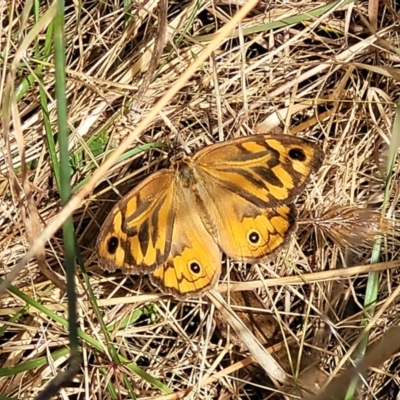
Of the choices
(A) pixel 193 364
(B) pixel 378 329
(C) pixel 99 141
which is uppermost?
(C) pixel 99 141

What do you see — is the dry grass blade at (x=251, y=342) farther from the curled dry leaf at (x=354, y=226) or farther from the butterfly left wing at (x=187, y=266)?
the curled dry leaf at (x=354, y=226)

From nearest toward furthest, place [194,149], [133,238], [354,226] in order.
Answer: [133,238]
[354,226]
[194,149]

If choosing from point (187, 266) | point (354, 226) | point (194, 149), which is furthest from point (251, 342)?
point (194, 149)


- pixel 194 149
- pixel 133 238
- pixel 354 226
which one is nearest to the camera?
pixel 133 238

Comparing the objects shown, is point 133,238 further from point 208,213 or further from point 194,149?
point 194,149

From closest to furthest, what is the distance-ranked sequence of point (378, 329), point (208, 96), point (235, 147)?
point (235, 147), point (378, 329), point (208, 96)

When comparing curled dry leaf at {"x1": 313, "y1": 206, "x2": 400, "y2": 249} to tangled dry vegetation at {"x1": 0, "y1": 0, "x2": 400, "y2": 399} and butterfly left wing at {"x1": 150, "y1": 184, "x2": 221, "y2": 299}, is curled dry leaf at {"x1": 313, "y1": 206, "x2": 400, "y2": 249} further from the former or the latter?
butterfly left wing at {"x1": 150, "y1": 184, "x2": 221, "y2": 299}

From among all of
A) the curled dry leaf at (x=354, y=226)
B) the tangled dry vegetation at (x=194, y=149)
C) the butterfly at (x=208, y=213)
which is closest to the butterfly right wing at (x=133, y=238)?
the butterfly at (x=208, y=213)

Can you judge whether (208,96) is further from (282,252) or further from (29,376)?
(29,376)

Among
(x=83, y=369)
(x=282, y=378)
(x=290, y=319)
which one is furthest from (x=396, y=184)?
(x=83, y=369)
